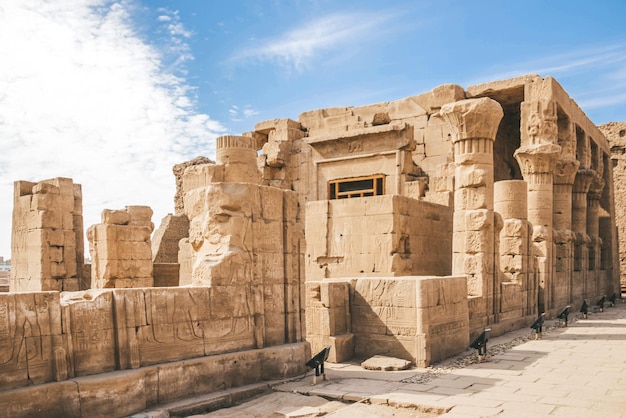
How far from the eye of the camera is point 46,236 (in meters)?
12.8

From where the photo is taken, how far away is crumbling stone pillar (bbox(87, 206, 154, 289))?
12234mm

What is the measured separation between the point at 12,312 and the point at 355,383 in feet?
13.1

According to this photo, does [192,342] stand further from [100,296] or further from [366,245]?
[366,245]

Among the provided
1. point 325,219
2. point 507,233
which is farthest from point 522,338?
point 325,219

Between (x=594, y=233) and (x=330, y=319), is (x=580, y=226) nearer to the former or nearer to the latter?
(x=594, y=233)

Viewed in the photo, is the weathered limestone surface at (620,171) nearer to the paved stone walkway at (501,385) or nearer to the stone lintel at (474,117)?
the stone lintel at (474,117)

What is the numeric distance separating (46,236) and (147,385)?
26.9ft

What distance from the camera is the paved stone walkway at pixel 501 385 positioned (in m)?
5.83

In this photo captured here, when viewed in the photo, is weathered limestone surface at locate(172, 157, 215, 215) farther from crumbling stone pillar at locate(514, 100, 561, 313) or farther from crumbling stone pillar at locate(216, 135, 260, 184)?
crumbling stone pillar at locate(216, 135, 260, 184)

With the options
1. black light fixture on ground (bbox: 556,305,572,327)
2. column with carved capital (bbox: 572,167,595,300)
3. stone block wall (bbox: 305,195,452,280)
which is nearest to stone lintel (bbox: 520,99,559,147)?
column with carved capital (bbox: 572,167,595,300)

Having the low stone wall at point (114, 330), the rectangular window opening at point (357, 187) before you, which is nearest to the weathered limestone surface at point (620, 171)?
the rectangular window opening at point (357, 187)

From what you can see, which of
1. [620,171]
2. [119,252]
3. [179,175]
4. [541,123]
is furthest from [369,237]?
[620,171]

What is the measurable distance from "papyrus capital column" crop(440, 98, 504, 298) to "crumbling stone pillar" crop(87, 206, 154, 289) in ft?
22.5

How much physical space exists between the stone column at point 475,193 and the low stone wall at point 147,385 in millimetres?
5066
